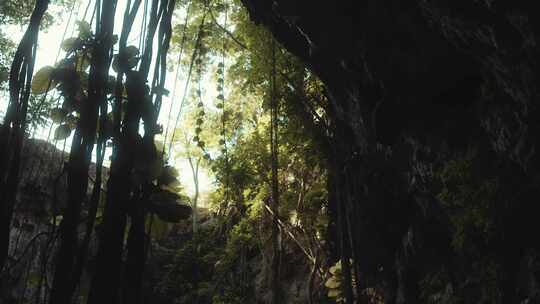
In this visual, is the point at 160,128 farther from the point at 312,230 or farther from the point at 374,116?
the point at 312,230

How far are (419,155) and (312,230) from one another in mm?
2725

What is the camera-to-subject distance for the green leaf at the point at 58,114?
1.30m

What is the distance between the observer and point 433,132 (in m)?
3.08

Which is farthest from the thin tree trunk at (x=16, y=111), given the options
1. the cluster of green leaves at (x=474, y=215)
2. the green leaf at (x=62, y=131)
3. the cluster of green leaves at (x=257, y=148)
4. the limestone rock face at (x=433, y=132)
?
the cluster of green leaves at (x=257, y=148)

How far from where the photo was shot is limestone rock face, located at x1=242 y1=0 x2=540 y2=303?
2072mm

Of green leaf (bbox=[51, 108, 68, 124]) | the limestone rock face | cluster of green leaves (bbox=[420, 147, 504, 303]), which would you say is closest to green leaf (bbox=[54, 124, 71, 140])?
green leaf (bbox=[51, 108, 68, 124])

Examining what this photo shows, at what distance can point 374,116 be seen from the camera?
11.2ft

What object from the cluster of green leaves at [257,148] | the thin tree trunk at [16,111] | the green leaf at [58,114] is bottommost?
the thin tree trunk at [16,111]

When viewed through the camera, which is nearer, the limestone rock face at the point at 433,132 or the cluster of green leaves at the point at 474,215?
the limestone rock face at the point at 433,132

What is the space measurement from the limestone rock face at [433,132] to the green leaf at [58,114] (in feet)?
6.02

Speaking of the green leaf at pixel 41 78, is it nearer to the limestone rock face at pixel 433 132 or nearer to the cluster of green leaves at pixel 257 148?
the limestone rock face at pixel 433 132

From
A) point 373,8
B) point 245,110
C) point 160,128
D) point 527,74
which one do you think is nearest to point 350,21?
Result: point 373,8

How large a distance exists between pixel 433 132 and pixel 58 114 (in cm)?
262

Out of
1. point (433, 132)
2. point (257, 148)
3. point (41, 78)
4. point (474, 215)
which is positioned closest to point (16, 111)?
point (41, 78)
